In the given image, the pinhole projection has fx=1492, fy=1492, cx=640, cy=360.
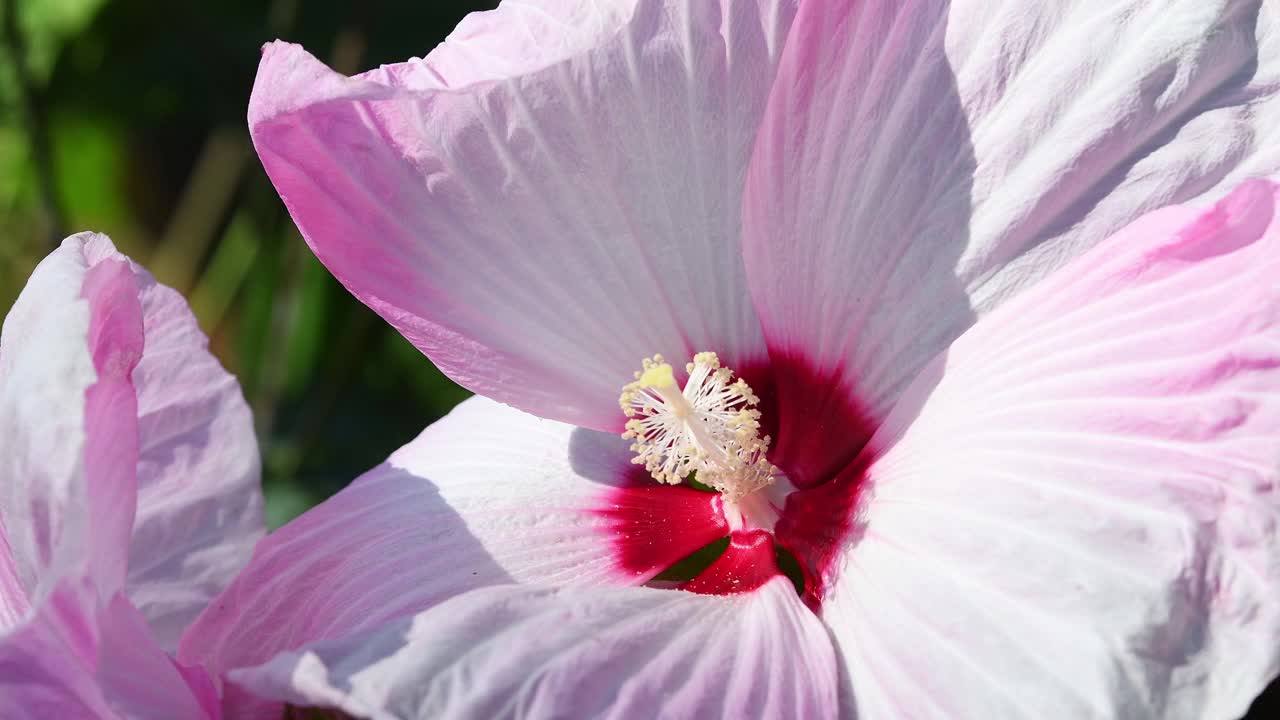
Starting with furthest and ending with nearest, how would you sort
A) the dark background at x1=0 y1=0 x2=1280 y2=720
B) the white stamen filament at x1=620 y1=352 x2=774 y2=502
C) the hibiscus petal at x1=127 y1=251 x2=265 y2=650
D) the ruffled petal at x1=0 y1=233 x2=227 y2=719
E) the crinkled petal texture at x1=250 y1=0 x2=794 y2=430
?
the dark background at x1=0 y1=0 x2=1280 y2=720
the white stamen filament at x1=620 y1=352 x2=774 y2=502
the crinkled petal texture at x1=250 y1=0 x2=794 y2=430
the hibiscus petal at x1=127 y1=251 x2=265 y2=650
the ruffled petal at x1=0 y1=233 x2=227 y2=719

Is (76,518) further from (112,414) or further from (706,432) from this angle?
(706,432)

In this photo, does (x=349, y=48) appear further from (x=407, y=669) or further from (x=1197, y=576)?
(x=1197, y=576)

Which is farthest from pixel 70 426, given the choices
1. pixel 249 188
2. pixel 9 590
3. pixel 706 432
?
pixel 249 188

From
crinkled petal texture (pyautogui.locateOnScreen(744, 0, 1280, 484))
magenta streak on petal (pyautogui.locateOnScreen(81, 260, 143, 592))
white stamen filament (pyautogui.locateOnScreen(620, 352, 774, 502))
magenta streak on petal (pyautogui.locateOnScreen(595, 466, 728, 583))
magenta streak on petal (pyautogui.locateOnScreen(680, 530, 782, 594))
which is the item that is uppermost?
magenta streak on petal (pyautogui.locateOnScreen(81, 260, 143, 592))

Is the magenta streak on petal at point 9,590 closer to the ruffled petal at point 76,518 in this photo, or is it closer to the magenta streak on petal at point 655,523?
the ruffled petal at point 76,518

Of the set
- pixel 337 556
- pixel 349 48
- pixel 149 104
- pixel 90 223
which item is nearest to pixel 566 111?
pixel 337 556

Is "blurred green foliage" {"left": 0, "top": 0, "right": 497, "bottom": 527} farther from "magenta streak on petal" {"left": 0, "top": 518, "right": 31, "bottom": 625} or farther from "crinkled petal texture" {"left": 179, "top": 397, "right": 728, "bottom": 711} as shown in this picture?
"magenta streak on petal" {"left": 0, "top": 518, "right": 31, "bottom": 625}

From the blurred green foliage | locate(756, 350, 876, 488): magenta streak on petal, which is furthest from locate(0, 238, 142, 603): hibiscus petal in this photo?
the blurred green foliage

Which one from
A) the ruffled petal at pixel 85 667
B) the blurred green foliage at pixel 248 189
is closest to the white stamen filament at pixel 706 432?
the ruffled petal at pixel 85 667
